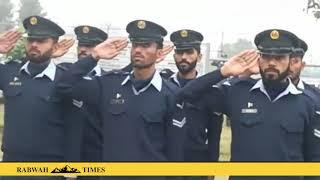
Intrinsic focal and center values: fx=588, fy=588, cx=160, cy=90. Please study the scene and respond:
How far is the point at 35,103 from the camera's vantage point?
4.36m

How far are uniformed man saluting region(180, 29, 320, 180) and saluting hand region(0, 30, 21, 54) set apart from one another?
1.61 metres

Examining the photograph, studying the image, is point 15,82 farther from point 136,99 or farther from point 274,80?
point 274,80

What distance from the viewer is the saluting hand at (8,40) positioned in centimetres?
476

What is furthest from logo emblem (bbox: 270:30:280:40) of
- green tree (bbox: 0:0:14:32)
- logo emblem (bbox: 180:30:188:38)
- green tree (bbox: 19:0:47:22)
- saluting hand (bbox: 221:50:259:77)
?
green tree (bbox: 19:0:47:22)

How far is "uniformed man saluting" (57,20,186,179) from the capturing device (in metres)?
4.11

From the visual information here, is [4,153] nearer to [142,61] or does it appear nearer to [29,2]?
[142,61]

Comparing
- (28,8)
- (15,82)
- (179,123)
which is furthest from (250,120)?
(28,8)

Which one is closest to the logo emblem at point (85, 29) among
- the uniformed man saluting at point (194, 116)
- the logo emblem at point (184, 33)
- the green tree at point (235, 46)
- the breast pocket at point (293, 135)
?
the uniformed man saluting at point (194, 116)

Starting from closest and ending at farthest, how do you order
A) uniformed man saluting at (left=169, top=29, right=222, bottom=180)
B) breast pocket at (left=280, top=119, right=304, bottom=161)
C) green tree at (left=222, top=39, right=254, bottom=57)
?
breast pocket at (left=280, top=119, right=304, bottom=161)
uniformed man saluting at (left=169, top=29, right=222, bottom=180)
green tree at (left=222, top=39, right=254, bottom=57)

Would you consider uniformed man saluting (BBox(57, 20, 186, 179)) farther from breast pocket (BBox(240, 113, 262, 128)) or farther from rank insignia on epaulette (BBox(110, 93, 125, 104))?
breast pocket (BBox(240, 113, 262, 128))

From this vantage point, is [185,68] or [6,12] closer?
[185,68]

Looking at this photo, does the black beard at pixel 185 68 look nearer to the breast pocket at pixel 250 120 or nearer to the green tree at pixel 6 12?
the breast pocket at pixel 250 120

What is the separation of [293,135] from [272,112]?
0.21 meters

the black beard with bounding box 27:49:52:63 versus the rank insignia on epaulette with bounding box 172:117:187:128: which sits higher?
the black beard with bounding box 27:49:52:63
